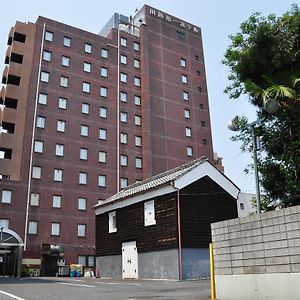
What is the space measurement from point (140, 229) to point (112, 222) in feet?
13.2

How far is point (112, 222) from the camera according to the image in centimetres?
3095

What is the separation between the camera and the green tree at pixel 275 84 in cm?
1187

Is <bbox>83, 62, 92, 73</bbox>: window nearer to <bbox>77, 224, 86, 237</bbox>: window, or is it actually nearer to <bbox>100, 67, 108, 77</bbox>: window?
<bbox>100, 67, 108, 77</bbox>: window

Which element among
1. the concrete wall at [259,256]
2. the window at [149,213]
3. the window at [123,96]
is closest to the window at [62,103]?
the window at [123,96]

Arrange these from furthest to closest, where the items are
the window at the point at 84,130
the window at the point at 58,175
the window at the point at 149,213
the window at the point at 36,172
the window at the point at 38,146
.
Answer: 1. the window at the point at 84,130
2. the window at the point at 58,175
3. the window at the point at 38,146
4. the window at the point at 36,172
5. the window at the point at 149,213

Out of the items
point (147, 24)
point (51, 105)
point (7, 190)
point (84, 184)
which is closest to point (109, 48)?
point (147, 24)

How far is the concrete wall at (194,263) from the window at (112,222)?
752 cm

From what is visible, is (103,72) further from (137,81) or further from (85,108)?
(85,108)

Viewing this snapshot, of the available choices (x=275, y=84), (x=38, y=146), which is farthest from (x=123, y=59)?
(x=275, y=84)

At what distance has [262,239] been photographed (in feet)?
33.2

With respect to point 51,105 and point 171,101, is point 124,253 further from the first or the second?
point 171,101

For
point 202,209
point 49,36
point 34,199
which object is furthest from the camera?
point 49,36

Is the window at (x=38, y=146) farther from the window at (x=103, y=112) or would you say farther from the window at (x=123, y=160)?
the window at (x=123, y=160)

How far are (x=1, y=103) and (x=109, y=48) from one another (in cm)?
1794
